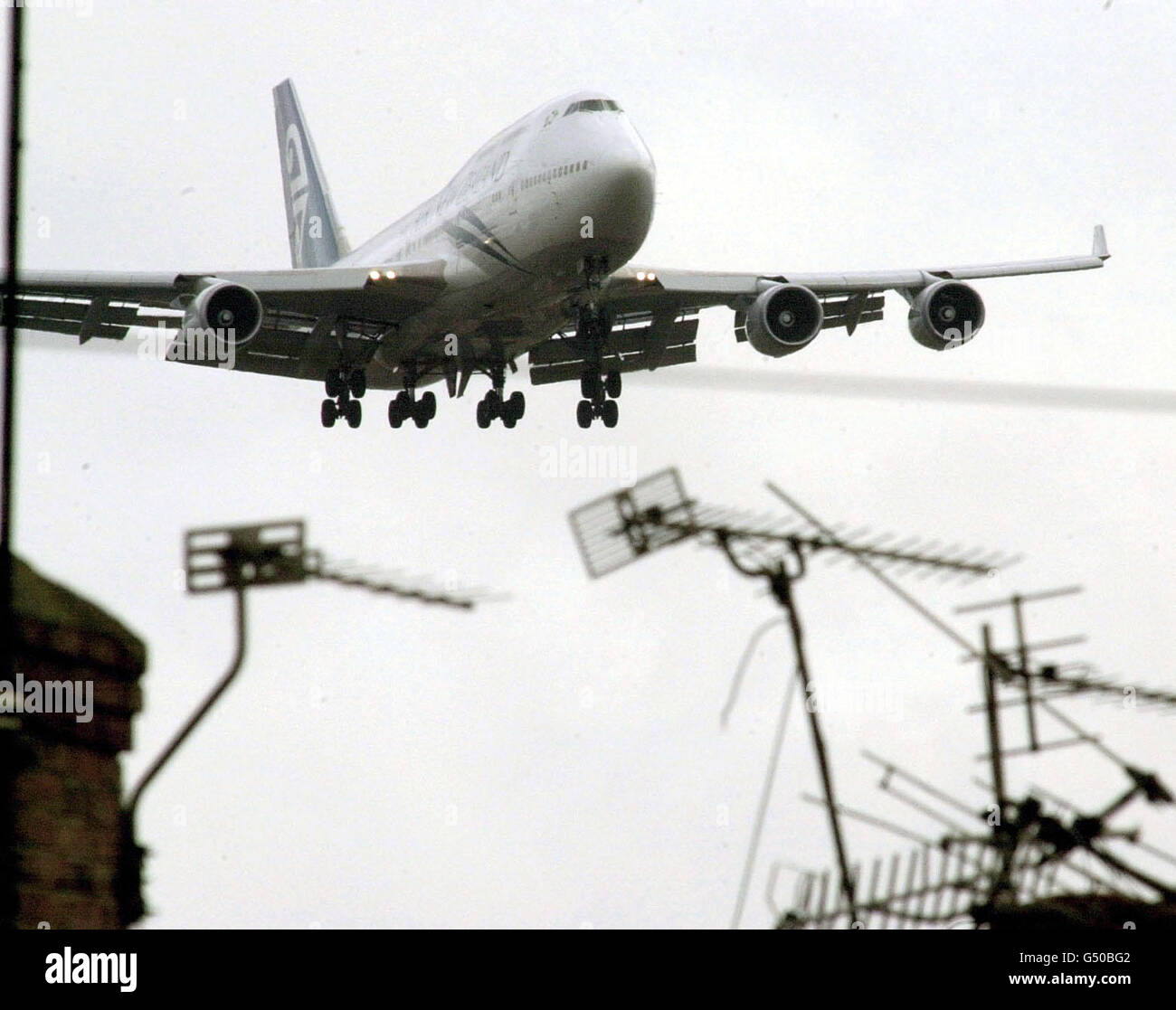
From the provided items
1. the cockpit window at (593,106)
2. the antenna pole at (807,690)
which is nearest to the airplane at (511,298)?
the cockpit window at (593,106)

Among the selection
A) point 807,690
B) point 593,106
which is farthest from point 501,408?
point 807,690

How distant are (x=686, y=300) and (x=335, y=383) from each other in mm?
8388

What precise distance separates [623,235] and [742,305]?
24.5ft

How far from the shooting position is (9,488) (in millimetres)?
11312

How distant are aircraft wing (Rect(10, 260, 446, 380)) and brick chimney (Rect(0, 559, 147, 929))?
2434 cm

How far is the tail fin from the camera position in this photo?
64.6m

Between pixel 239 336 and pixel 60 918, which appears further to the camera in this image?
pixel 239 336

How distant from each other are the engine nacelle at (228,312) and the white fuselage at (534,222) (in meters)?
3.72

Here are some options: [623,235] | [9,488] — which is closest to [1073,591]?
[9,488]

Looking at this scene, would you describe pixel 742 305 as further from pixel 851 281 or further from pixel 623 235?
pixel 623 235

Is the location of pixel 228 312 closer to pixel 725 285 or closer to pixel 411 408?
pixel 411 408

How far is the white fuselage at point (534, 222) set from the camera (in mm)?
36969

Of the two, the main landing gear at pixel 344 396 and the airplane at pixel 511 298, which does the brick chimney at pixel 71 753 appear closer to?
the airplane at pixel 511 298
